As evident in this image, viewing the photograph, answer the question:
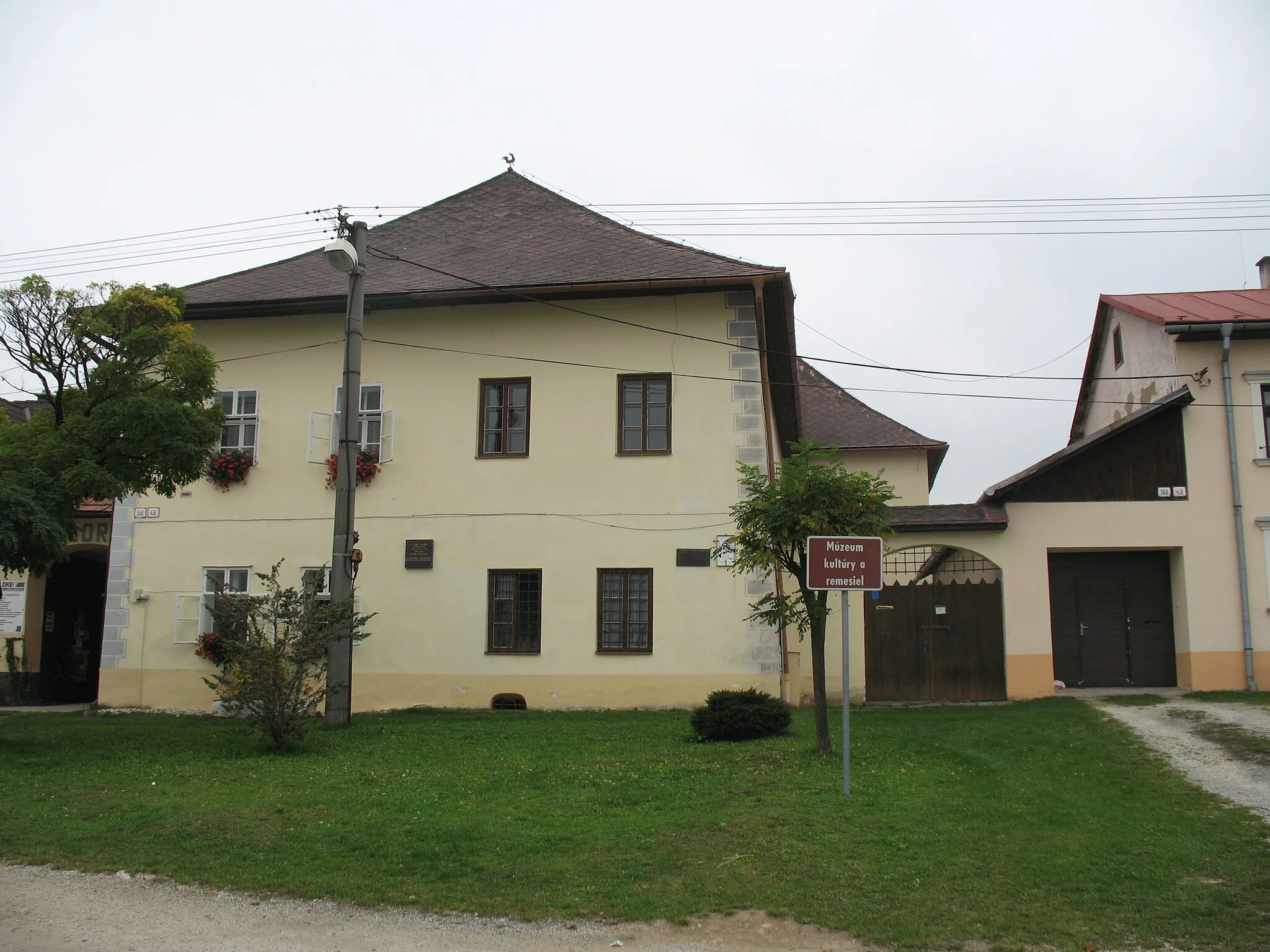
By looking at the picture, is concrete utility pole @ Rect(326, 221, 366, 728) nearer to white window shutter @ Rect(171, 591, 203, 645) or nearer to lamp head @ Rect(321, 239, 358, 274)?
lamp head @ Rect(321, 239, 358, 274)

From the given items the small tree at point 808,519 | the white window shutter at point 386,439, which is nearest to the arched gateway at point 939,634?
the small tree at point 808,519

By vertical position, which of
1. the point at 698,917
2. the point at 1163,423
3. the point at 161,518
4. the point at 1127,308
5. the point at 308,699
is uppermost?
the point at 1127,308

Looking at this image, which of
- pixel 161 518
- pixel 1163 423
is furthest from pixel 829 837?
pixel 161 518

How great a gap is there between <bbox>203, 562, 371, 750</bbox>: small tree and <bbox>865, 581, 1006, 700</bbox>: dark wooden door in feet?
33.3

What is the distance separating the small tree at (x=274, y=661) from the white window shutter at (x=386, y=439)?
18.3ft

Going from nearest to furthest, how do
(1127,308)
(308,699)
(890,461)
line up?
(308,699) < (1127,308) < (890,461)

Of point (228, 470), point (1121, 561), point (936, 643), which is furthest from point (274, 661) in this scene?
point (1121, 561)

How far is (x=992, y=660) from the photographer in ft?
59.0

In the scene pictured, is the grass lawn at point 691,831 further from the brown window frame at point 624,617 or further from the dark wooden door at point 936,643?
the dark wooden door at point 936,643

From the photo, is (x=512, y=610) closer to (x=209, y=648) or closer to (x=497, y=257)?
(x=209, y=648)

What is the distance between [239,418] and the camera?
1833cm

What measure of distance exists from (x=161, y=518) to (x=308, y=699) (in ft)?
25.6

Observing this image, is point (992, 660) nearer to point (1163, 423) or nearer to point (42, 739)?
point (1163, 423)

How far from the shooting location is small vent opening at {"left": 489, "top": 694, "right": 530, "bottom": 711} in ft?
55.0
